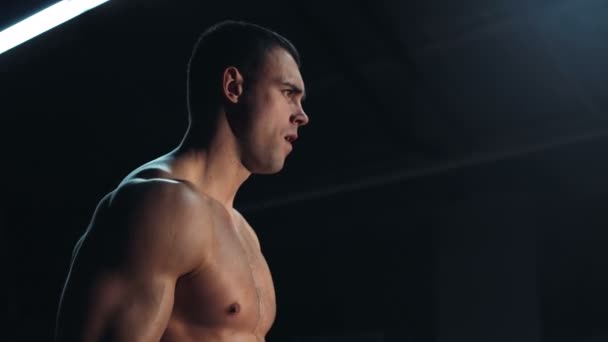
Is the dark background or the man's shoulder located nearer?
the man's shoulder

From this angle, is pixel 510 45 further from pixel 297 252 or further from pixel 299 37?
pixel 297 252

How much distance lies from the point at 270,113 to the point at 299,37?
2.73 meters

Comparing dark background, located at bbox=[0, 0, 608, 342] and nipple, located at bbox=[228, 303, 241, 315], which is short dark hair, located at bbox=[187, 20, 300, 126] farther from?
dark background, located at bbox=[0, 0, 608, 342]

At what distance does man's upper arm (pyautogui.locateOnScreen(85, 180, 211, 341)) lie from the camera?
108 centimetres

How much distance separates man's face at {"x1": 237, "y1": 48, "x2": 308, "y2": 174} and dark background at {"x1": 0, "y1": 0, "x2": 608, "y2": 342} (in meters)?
2.36

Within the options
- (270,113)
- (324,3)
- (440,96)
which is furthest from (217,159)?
(440,96)

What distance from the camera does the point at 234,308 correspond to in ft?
4.12

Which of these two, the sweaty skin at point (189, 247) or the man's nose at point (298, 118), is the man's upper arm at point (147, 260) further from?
the man's nose at point (298, 118)

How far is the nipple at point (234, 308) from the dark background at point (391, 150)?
2.56 metres

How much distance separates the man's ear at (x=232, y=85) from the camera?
53.6 inches

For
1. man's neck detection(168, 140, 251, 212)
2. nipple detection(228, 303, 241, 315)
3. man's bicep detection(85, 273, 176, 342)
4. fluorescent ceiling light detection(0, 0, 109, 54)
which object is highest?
fluorescent ceiling light detection(0, 0, 109, 54)

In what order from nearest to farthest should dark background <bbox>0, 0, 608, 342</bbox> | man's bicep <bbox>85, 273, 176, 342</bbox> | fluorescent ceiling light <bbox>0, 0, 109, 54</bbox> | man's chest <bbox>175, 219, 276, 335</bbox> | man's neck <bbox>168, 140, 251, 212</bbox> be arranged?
man's bicep <bbox>85, 273, 176, 342</bbox> < man's chest <bbox>175, 219, 276, 335</bbox> < man's neck <bbox>168, 140, 251, 212</bbox> < fluorescent ceiling light <bbox>0, 0, 109, 54</bbox> < dark background <bbox>0, 0, 608, 342</bbox>

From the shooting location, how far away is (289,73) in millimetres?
1389

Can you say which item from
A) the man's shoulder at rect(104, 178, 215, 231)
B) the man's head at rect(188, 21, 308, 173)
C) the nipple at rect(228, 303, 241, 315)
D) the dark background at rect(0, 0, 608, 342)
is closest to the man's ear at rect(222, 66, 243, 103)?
the man's head at rect(188, 21, 308, 173)
